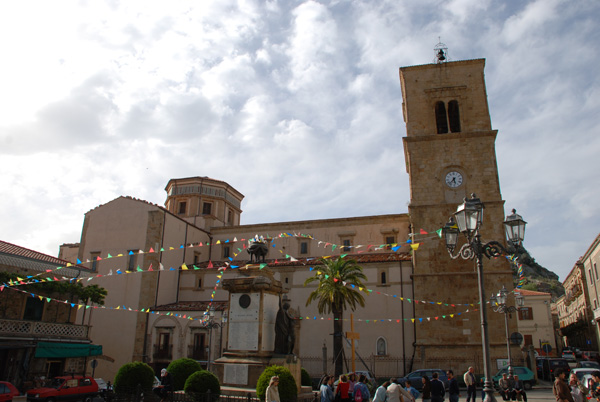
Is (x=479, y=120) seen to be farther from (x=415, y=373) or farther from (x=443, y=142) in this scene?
(x=415, y=373)

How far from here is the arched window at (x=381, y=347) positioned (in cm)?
3175

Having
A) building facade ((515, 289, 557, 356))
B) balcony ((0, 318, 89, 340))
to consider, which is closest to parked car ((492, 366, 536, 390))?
balcony ((0, 318, 89, 340))

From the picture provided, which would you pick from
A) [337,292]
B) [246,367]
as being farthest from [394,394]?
[337,292]

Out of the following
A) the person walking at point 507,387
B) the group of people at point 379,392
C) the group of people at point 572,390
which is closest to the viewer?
the group of people at point 379,392

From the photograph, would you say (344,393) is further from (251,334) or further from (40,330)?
(40,330)

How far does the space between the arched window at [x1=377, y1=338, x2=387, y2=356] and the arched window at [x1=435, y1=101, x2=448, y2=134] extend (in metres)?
15.6

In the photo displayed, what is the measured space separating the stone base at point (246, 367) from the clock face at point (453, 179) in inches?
898

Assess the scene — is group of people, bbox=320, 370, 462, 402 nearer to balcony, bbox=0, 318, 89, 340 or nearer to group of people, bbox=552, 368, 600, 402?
group of people, bbox=552, 368, 600, 402

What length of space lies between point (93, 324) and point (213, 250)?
1135cm

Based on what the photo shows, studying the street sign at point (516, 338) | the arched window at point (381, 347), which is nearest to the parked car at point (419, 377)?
the street sign at point (516, 338)

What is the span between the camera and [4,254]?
1008 inches

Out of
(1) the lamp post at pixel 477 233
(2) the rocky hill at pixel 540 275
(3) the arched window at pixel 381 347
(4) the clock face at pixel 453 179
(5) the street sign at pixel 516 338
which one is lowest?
(3) the arched window at pixel 381 347

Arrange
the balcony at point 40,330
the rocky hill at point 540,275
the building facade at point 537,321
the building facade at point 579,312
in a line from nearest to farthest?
the balcony at point 40,330
the building facade at point 579,312
the building facade at point 537,321
the rocky hill at point 540,275

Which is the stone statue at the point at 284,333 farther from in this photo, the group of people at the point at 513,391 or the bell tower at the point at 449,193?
the bell tower at the point at 449,193
